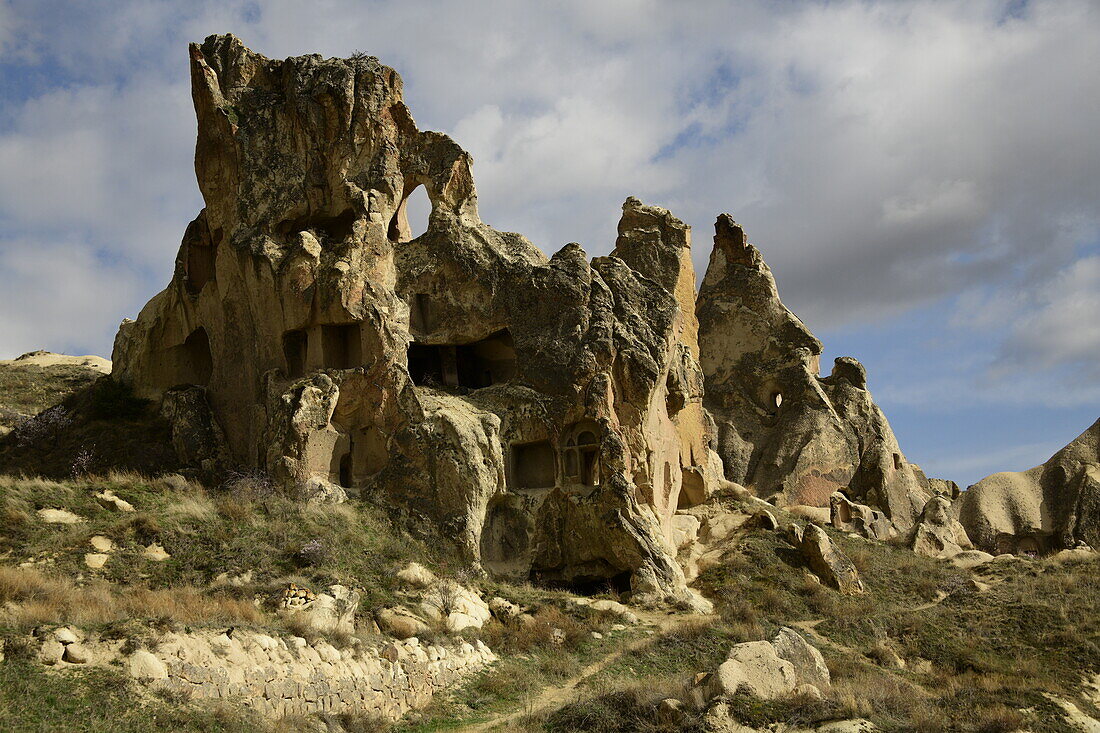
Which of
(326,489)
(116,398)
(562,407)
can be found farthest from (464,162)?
(116,398)

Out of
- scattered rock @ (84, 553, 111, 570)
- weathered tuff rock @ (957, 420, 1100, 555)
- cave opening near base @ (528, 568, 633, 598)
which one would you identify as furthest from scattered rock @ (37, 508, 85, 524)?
weathered tuff rock @ (957, 420, 1100, 555)

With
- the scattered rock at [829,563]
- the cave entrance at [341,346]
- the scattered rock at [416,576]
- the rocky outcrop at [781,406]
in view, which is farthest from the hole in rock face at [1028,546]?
the cave entrance at [341,346]

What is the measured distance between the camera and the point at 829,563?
28078 millimetres

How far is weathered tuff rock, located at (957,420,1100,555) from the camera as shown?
38062 millimetres

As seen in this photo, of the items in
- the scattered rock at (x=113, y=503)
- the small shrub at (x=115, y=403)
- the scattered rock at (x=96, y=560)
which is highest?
the small shrub at (x=115, y=403)

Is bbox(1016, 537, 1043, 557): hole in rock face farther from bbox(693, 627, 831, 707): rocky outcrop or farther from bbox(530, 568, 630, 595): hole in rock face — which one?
bbox(693, 627, 831, 707): rocky outcrop

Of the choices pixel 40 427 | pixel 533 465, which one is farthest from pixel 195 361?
pixel 533 465

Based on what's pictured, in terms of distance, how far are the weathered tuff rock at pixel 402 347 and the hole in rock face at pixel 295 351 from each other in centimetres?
6

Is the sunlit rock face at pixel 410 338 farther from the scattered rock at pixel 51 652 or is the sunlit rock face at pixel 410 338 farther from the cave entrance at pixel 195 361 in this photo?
the scattered rock at pixel 51 652

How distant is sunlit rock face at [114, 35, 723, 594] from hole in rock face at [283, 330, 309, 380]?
57 millimetres

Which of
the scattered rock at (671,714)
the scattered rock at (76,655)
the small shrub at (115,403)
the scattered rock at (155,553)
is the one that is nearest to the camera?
the scattered rock at (76,655)

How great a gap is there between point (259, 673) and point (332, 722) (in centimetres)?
132

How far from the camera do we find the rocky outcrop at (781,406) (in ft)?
136

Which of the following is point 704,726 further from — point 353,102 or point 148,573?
point 353,102
